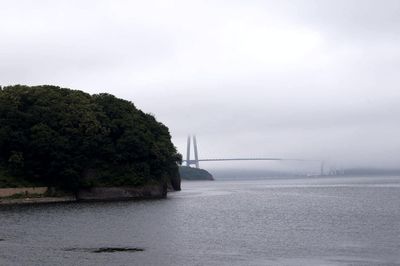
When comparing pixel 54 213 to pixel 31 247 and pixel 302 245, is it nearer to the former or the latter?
pixel 31 247

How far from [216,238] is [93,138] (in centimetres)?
6702

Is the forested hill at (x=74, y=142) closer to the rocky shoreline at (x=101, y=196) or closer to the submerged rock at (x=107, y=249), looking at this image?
the rocky shoreline at (x=101, y=196)

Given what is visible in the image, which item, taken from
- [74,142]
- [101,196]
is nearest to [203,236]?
[101,196]

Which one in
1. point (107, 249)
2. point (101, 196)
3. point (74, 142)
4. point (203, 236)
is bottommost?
point (107, 249)

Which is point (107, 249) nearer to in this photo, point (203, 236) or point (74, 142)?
point (203, 236)

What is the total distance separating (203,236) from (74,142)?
65165 millimetres

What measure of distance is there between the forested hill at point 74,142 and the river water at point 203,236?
26.3m

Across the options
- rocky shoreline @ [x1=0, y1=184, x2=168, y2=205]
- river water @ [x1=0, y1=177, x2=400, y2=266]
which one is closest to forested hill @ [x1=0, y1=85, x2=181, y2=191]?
rocky shoreline @ [x1=0, y1=184, x2=168, y2=205]

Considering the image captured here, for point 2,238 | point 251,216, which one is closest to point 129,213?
point 251,216

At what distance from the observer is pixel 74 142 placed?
11488cm

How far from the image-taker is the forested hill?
111 metres

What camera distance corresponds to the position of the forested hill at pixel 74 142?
111 m

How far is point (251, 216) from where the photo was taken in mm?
76812

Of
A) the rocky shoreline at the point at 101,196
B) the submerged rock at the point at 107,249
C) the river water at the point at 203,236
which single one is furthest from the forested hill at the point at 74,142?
the submerged rock at the point at 107,249
